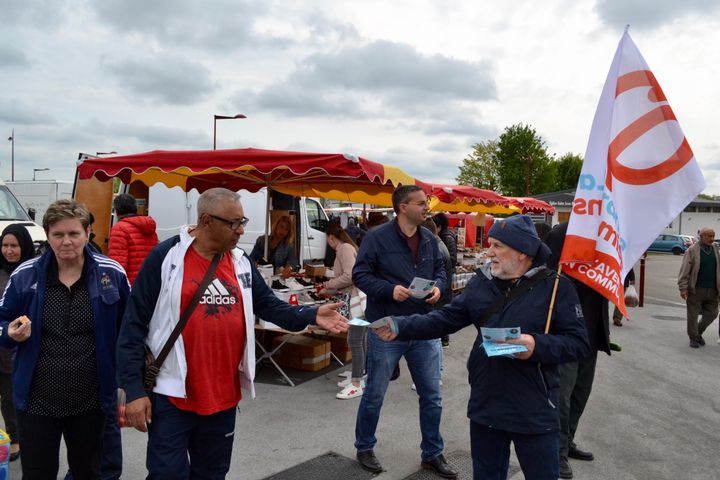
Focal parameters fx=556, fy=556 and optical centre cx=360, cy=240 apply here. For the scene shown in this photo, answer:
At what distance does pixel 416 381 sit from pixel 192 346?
2049mm

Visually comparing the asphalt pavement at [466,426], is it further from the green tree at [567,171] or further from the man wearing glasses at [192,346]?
the green tree at [567,171]

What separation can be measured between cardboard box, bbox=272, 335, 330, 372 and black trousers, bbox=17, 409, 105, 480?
364 cm

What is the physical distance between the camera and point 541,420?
2.62 metres

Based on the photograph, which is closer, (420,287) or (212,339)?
(212,339)

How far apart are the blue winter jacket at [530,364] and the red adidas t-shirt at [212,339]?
1208 millimetres

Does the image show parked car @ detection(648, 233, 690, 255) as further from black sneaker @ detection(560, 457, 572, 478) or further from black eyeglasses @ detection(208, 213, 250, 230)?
black eyeglasses @ detection(208, 213, 250, 230)

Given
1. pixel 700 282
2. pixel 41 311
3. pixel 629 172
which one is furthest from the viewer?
pixel 700 282

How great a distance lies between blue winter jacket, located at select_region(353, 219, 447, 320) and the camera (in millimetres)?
4082

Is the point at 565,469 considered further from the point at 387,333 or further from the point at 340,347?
the point at 340,347

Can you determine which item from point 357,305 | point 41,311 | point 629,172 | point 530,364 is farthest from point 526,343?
point 357,305

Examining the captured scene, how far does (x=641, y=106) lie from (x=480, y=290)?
146cm

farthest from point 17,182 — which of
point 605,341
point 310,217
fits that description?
point 605,341

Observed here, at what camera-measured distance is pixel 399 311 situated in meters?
4.07

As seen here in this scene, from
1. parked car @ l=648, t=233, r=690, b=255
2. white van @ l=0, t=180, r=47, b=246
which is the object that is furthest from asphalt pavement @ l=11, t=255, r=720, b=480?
parked car @ l=648, t=233, r=690, b=255
